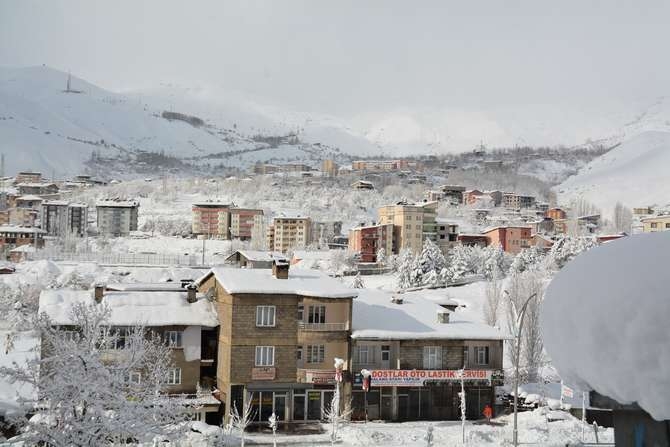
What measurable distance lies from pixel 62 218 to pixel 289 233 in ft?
171

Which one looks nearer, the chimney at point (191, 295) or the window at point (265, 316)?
the window at point (265, 316)

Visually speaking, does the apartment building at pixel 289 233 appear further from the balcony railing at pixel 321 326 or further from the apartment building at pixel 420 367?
the balcony railing at pixel 321 326

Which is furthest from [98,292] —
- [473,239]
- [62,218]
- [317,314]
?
[62,218]

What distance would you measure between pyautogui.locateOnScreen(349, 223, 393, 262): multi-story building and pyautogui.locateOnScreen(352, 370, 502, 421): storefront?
82.2 metres

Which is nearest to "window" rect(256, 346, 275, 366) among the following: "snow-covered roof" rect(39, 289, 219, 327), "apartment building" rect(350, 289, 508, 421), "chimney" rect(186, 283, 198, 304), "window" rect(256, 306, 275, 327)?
"window" rect(256, 306, 275, 327)

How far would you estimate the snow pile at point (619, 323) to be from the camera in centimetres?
401

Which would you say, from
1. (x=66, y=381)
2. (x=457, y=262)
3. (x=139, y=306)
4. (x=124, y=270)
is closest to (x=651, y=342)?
(x=66, y=381)

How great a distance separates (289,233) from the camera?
143250mm

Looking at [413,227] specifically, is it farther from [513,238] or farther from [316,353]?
[316,353]

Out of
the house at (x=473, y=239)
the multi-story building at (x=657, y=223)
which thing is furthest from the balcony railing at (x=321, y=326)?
the house at (x=473, y=239)

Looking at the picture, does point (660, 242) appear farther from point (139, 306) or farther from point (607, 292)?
point (139, 306)

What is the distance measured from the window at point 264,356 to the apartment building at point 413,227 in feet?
285

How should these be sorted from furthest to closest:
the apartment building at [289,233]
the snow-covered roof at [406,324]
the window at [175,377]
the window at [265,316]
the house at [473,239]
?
the apartment building at [289,233], the house at [473,239], the snow-covered roof at [406,324], the window at [175,377], the window at [265,316]

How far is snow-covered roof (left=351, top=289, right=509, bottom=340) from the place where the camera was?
34.2m
